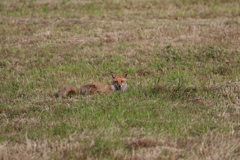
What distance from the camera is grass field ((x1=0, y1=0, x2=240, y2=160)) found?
6344 mm

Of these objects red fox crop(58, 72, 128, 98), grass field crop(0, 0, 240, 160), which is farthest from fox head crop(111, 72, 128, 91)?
grass field crop(0, 0, 240, 160)

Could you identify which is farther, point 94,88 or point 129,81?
point 129,81

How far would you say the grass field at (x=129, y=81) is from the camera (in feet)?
20.8

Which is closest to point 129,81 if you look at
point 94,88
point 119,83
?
point 119,83

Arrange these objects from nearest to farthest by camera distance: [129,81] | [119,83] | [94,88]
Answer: [94,88] → [119,83] → [129,81]

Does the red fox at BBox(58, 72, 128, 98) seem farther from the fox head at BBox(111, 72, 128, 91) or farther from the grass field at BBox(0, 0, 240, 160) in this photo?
the grass field at BBox(0, 0, 240, 160)

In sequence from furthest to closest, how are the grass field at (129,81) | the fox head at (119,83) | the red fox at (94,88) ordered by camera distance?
the fox head at (119,83) → the red fox at (94,88) → the grass field at (129,81)

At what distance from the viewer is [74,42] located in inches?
655

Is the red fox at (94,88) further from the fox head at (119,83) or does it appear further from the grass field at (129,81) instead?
the grass field at (129,81)

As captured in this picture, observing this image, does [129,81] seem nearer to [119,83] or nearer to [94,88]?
[119,83]

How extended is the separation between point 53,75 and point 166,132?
6.12 meters

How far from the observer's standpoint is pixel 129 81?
1131 centimetres

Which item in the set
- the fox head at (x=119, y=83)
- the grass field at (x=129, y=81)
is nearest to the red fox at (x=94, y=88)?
the fox head at (x=119, y=83)

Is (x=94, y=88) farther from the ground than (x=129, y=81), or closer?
farther from the ground
